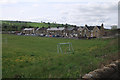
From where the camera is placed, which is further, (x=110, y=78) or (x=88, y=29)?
(x=88, y=29)

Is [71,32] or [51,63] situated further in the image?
[71,32]

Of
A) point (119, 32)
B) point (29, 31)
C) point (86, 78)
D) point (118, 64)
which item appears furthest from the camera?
point (29, 31)

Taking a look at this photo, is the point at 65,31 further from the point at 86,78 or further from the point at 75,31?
the point at 86,78

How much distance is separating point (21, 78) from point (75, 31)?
51.7 meters

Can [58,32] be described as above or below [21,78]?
above

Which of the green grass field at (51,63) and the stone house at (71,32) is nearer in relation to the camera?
the green grass field at (51,63)

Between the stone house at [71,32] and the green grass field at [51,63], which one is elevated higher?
the stone house at [71,32]

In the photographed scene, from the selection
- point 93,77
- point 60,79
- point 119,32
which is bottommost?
point 60,79

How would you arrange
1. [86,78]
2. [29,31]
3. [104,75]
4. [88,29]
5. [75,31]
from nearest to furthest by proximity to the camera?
[86,78]
[104,75]
[88,29]
[75,31]
[29,31]

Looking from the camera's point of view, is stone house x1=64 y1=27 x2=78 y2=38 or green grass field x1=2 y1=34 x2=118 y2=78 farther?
stone house x1=64 y1=27 x2=78 y2=38

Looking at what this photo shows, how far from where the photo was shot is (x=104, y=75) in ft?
15.3

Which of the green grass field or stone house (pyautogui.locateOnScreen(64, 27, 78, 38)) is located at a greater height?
stone house (pyautogui.locateOnScreen(64, 27, 78, 38))

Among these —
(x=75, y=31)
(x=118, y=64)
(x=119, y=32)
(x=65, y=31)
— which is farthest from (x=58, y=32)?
(x=118, y=64)

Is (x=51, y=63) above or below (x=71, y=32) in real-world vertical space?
below
